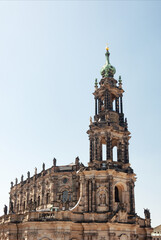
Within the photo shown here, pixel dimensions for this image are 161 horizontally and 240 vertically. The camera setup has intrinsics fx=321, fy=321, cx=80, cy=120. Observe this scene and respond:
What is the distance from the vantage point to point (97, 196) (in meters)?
39.7

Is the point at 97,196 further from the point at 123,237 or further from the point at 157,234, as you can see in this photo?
the point at 157,234

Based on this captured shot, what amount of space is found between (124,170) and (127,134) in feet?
17.3

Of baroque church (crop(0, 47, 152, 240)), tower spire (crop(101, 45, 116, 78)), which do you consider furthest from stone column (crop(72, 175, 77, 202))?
tower spire (crop(101, 45, 116, 78))

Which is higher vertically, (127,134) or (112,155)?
(127,134)

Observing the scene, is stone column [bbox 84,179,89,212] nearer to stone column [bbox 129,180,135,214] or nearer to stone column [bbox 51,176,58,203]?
stone column [bbox 129,180,135,214]

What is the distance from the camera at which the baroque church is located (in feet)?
121

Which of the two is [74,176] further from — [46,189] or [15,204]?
[15,204]

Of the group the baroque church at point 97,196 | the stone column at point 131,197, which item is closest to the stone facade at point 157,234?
→ the baroque church at point 97,196

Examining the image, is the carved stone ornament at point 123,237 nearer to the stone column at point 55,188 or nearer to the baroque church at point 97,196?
the baroque church at point 97,196

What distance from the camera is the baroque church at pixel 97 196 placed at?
3700 cm

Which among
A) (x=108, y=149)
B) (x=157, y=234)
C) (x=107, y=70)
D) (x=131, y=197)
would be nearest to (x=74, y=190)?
(x=131, y=197)

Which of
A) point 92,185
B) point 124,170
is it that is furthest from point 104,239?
point 124,170

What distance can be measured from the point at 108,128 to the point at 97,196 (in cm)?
899

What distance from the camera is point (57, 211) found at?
1452 inches
